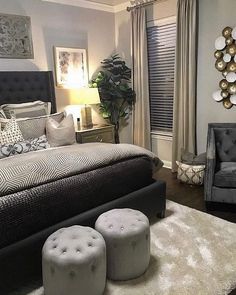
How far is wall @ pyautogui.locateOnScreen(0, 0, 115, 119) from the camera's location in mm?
4047

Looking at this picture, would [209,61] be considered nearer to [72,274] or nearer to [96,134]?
[96,134]

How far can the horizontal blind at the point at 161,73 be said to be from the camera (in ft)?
14.5

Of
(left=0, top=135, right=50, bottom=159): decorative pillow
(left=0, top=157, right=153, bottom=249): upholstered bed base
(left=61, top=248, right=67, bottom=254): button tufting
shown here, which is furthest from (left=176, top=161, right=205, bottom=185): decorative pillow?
(left=61, top=248, right=67, bottom=254): button tufting

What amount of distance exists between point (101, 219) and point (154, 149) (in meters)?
2.99

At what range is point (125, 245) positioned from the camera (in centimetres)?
194

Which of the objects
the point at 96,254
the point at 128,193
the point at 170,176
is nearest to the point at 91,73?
the point at 170,176

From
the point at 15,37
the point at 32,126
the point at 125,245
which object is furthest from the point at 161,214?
the point at 15,37

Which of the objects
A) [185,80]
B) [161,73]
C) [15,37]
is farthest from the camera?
[161,73]

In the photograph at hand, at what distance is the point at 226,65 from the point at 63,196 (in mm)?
2867

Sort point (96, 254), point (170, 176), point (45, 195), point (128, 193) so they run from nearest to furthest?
point (96, 254), point (45, 195), point (128, 193), point (170, 176)

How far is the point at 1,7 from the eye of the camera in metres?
3.79

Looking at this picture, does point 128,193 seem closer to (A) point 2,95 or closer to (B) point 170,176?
(B) point 170,176

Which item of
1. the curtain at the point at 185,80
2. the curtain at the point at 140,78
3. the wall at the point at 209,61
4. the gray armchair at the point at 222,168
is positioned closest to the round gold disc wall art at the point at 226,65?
the wall at the point at 209,61

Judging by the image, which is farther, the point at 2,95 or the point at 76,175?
the point at 2,95
